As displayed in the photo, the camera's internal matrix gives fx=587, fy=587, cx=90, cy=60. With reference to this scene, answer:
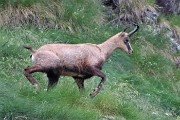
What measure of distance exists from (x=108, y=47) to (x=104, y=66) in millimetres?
2834

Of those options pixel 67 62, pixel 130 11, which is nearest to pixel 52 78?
pixel 67 62

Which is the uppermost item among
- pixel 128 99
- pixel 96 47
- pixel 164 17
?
pixel 96 47

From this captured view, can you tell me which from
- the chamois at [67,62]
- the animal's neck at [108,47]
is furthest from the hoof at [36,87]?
the animal's neck at [108,47]

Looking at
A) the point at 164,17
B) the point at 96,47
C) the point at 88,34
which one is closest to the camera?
the point at 96,47

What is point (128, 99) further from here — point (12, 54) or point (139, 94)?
point (12, 54)

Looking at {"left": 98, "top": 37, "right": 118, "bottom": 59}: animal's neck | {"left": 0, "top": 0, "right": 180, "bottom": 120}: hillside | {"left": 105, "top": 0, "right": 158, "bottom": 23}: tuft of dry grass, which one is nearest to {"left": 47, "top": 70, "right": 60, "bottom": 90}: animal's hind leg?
{"left": 0, "top": 0, "right": 180, "bottom": 120}: hillside

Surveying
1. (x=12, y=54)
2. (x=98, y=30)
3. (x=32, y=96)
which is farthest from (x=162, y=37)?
(x=32, y=96)

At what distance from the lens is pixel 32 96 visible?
8062 millimetres

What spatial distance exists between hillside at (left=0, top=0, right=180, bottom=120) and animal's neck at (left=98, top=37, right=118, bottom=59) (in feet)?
2.20

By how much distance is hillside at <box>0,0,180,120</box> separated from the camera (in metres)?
8.04

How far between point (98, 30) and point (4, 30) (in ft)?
9.57

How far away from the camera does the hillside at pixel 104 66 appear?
26.4ft

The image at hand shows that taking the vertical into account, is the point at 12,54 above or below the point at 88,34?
above

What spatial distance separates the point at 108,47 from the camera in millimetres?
9836
